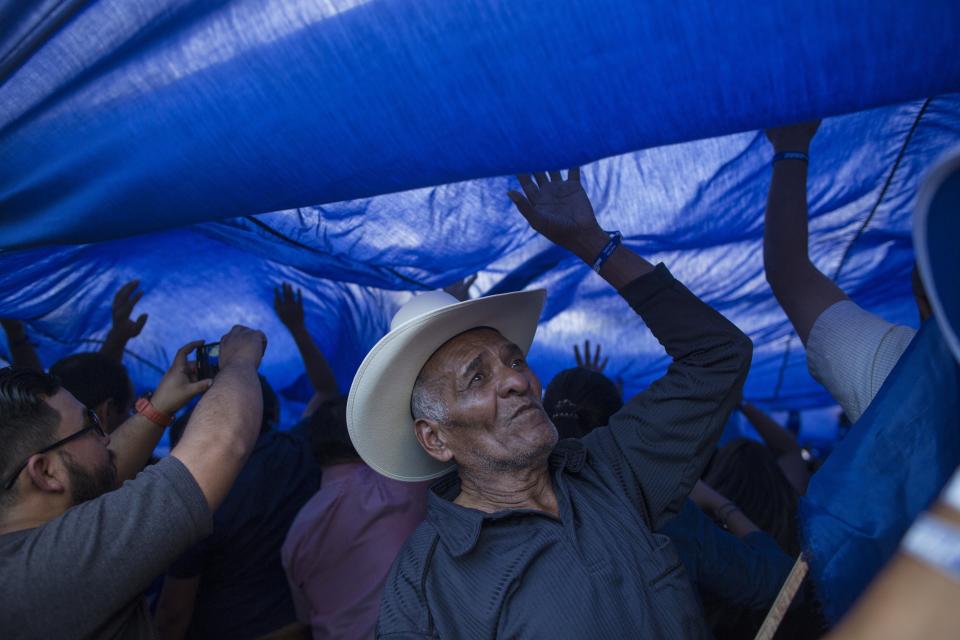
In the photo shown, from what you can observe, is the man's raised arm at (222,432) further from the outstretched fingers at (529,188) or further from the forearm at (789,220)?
the forearm at (789,220)

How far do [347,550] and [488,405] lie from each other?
80 cm

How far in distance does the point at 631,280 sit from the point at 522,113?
0.57 meters

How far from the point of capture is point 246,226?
2016 mm

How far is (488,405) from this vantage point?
5.36 ft

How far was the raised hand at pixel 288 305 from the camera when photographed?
2687mm

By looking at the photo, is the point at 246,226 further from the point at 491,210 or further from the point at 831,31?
the point at 831,31

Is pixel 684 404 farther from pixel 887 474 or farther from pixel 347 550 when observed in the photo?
pixel 347 550

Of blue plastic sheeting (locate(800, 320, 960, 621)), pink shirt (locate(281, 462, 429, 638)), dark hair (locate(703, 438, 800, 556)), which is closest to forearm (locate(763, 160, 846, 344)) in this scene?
blue plastic sheeting (locate(800, 320, 960, 621))

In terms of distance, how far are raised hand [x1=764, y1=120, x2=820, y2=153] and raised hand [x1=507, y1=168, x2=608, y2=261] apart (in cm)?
48

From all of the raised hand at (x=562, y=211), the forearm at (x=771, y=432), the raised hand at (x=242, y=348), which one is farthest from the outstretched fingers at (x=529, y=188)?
the forearm at (x=771, y=432)

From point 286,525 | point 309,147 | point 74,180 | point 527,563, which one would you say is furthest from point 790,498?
point 74,180

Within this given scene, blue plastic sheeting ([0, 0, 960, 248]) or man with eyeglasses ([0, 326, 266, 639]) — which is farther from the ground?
→ blue plastic sheeting ([0, 0, 960, 248])

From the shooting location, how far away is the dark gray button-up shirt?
1.31m

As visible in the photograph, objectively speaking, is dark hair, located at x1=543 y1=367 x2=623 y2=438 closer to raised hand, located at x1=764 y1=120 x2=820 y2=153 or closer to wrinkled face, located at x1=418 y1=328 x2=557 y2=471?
wrinkled face, located at x1=418 y1=328 x2=557 y2=471
